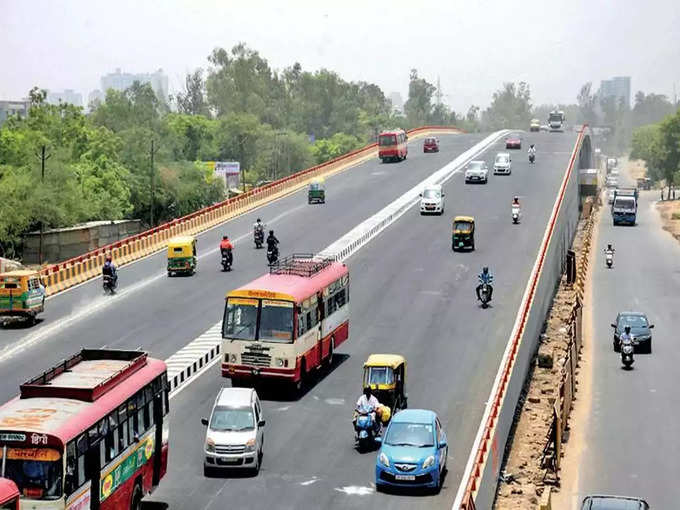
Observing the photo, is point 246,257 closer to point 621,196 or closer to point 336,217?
point 336,217

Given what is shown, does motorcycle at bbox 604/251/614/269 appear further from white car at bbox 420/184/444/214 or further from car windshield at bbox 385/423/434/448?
car windshield at bbox 385/423/434/448

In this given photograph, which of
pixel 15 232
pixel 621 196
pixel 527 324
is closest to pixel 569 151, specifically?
pixel 621 196

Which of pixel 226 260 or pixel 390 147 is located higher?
pixel 390 147

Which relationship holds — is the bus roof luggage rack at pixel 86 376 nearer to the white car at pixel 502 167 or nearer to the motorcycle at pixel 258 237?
the motorcycle at pixel 258 237

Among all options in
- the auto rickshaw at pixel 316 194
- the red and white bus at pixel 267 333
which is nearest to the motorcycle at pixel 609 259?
the auto rickshaw at pixel 316 194

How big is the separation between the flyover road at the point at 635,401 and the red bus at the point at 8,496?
21750 mm

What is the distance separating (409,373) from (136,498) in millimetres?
16812

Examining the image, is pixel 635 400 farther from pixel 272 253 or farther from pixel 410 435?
pixel 410 435

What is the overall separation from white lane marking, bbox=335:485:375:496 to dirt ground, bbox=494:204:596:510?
4.77m

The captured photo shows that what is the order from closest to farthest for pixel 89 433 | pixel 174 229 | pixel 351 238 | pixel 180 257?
pixel 89 433, pixel 180 257, pixel 351 238, pixel 174 229

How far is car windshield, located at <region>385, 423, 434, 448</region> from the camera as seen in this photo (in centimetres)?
2733

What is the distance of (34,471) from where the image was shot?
1922cm

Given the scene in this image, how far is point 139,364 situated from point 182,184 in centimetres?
9121

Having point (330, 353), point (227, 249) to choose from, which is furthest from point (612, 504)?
point (227, 249)
